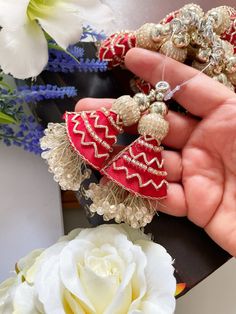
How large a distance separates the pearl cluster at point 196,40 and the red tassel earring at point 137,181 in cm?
10

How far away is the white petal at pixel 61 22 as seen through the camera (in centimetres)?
50

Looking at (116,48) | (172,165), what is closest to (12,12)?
(116,48)

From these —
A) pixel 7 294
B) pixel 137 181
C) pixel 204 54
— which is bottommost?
pixel 7 294

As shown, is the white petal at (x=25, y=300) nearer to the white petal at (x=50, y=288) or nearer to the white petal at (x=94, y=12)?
the white petal at (x=50, y=288)

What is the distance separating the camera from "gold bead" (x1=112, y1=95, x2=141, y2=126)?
502 mm

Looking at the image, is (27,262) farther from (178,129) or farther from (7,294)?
(178,129)

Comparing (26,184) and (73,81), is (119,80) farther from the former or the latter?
(26,184)

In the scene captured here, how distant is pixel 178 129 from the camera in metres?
0.54

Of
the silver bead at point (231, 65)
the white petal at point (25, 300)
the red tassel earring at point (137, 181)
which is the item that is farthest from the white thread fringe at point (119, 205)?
the silver bead at point (231, 65)

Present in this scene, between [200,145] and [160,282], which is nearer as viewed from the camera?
[160,282]

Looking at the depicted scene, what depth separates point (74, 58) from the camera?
545 millimetres

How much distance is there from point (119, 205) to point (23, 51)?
198 mm

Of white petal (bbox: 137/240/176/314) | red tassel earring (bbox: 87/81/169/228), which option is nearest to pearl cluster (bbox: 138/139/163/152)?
red tassel earring (bbox: 87/81/169/228)

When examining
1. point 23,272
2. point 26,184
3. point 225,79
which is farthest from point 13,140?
point 225,79
